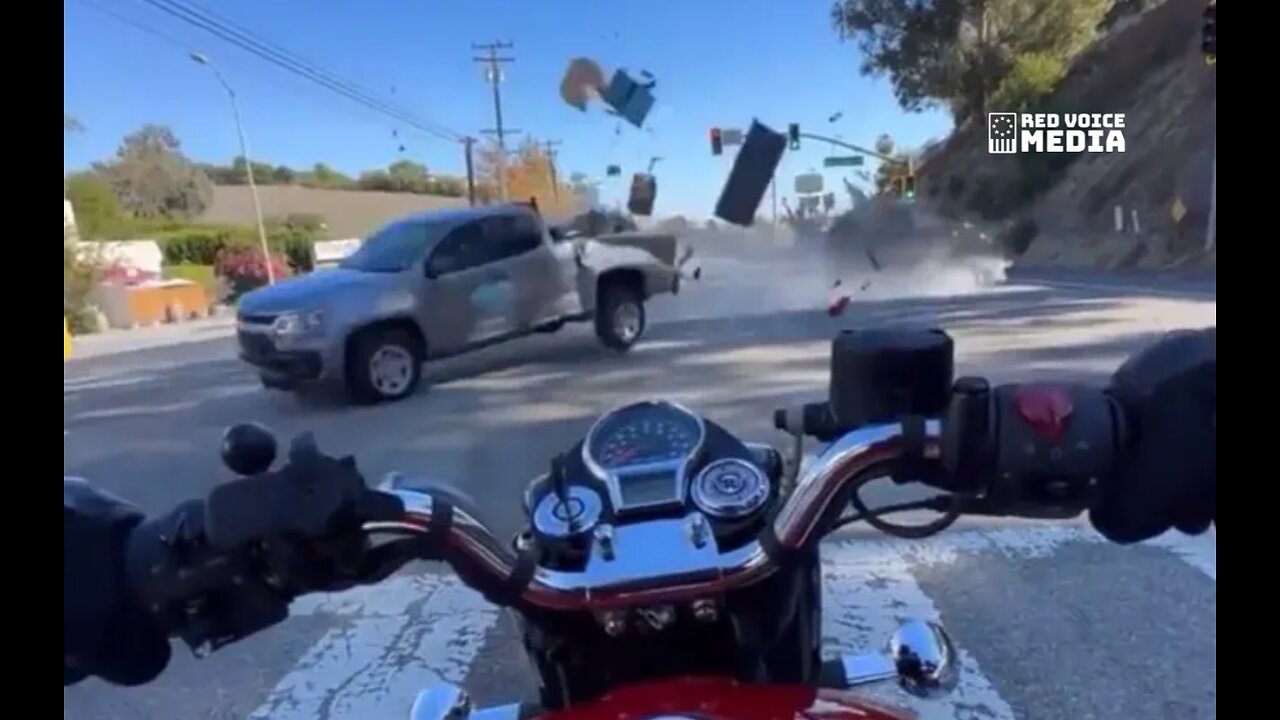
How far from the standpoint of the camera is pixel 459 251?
122 inches

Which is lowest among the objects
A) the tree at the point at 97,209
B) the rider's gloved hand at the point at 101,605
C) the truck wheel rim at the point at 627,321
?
the rider's gloved hand at the point at 101,605

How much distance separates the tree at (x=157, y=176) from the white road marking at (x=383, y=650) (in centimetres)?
102

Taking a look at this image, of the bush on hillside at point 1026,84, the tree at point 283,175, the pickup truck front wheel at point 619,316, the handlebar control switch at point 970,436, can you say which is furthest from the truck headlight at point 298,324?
the handlebar control switch at point 970,436

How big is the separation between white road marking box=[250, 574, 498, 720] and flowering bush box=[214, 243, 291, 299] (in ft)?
3.26

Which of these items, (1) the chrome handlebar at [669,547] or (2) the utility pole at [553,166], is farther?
(2) the utility pole at [553,166]

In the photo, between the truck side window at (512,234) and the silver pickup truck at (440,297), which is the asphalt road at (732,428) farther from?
the truck side window at (512,234)

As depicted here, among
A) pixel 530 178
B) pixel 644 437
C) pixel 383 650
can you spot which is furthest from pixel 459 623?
pixel 644 437

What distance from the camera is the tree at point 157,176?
2604mm

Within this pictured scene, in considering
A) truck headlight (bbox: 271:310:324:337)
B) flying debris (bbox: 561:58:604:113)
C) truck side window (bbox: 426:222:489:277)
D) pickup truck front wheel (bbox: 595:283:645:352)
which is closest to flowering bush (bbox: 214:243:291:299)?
truck headlight (bbox: 271:310:324:337)

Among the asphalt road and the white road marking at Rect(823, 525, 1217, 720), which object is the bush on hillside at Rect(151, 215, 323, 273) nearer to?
the asphalt road

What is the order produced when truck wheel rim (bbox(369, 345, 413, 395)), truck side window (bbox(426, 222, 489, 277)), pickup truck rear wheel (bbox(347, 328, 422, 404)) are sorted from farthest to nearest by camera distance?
truck wheel rim (bbox(369, 345, 413, 395)) → pickup truck rear wheel (bbox(347, 328, 422, 404)) → truck side window (bbox(426, 222, 489, 277))

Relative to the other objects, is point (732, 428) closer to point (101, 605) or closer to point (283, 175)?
point (283, 175)

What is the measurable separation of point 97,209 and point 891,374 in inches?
98.7

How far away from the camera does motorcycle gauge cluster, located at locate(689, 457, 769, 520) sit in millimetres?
948
